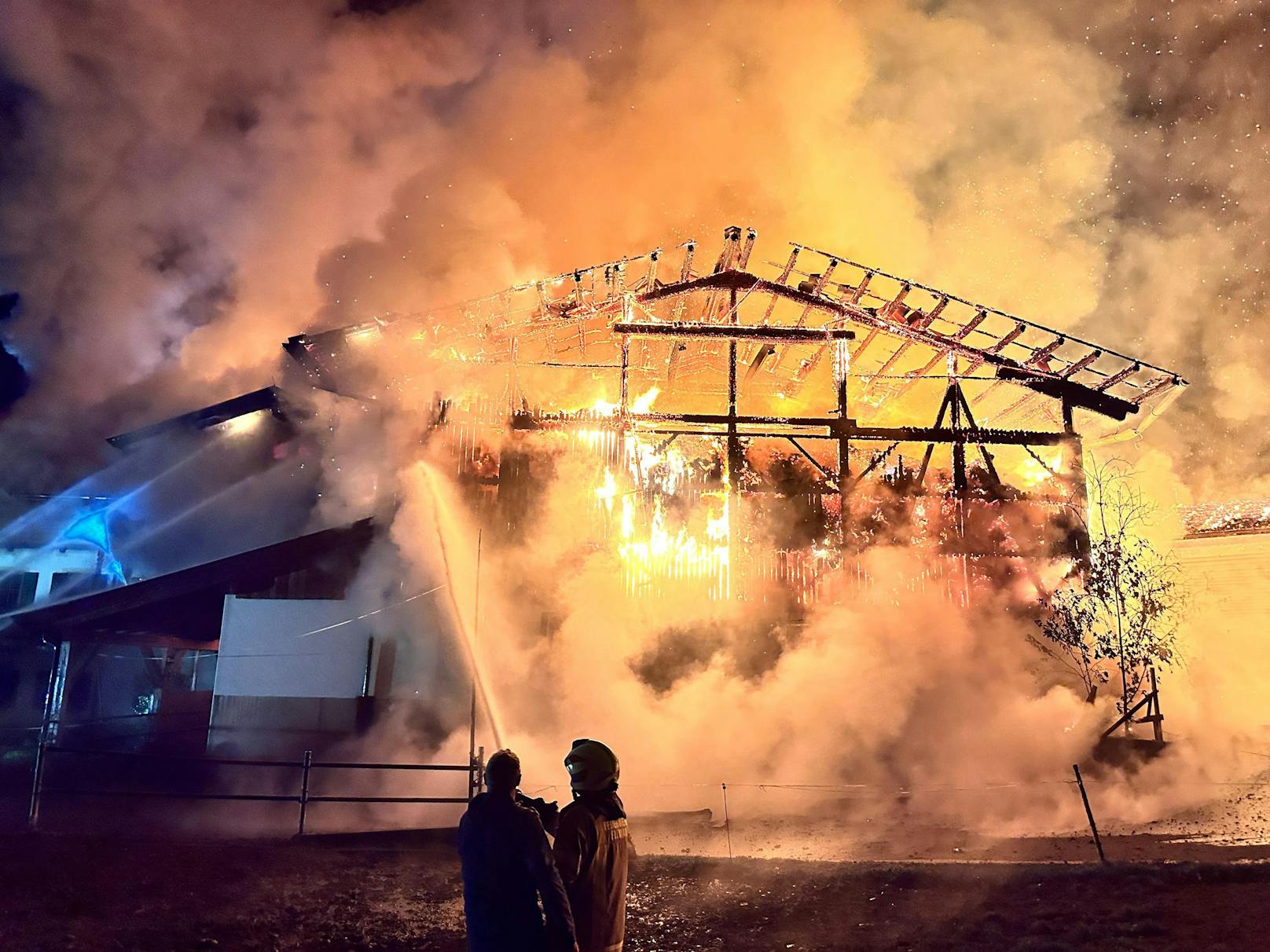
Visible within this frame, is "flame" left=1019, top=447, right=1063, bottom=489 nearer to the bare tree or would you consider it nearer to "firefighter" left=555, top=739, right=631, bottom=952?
the bare tree

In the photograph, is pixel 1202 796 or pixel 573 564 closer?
pixel 1202 796

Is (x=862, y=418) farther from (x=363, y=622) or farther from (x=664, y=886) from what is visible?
(x=664, y=886)

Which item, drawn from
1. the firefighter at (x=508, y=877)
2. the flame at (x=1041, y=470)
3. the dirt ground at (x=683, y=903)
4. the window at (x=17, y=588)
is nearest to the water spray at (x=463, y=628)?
the dirt ground at (x=683, y=903)

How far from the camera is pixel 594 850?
11.5ft

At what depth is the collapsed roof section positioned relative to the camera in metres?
14.8

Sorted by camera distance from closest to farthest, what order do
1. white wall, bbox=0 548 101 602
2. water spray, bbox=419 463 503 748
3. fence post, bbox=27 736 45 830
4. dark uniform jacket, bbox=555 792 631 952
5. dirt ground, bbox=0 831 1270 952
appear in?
dark uniform jacket, bbox=555 792 631 952 < dirt ground, bbox=0 831 1270 952 < fence post, bbox=27 736 45 830 < water spray, bbox=419 463 503 748 < white wall, bbox=0 548 101 602

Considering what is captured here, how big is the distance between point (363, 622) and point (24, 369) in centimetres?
2341

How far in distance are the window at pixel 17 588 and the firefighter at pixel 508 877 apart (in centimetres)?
3085

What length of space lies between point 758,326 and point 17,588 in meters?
27.9

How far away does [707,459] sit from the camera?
1609cm

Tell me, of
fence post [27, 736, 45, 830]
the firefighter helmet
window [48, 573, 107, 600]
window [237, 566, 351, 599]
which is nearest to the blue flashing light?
window [48, 573, 107, 600]

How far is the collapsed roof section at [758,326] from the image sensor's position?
1482 centimetres

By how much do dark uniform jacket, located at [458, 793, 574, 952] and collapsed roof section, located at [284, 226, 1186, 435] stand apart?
12.0 m

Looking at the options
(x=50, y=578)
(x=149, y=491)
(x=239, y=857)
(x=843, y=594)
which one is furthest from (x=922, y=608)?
(x=50, y=578)
